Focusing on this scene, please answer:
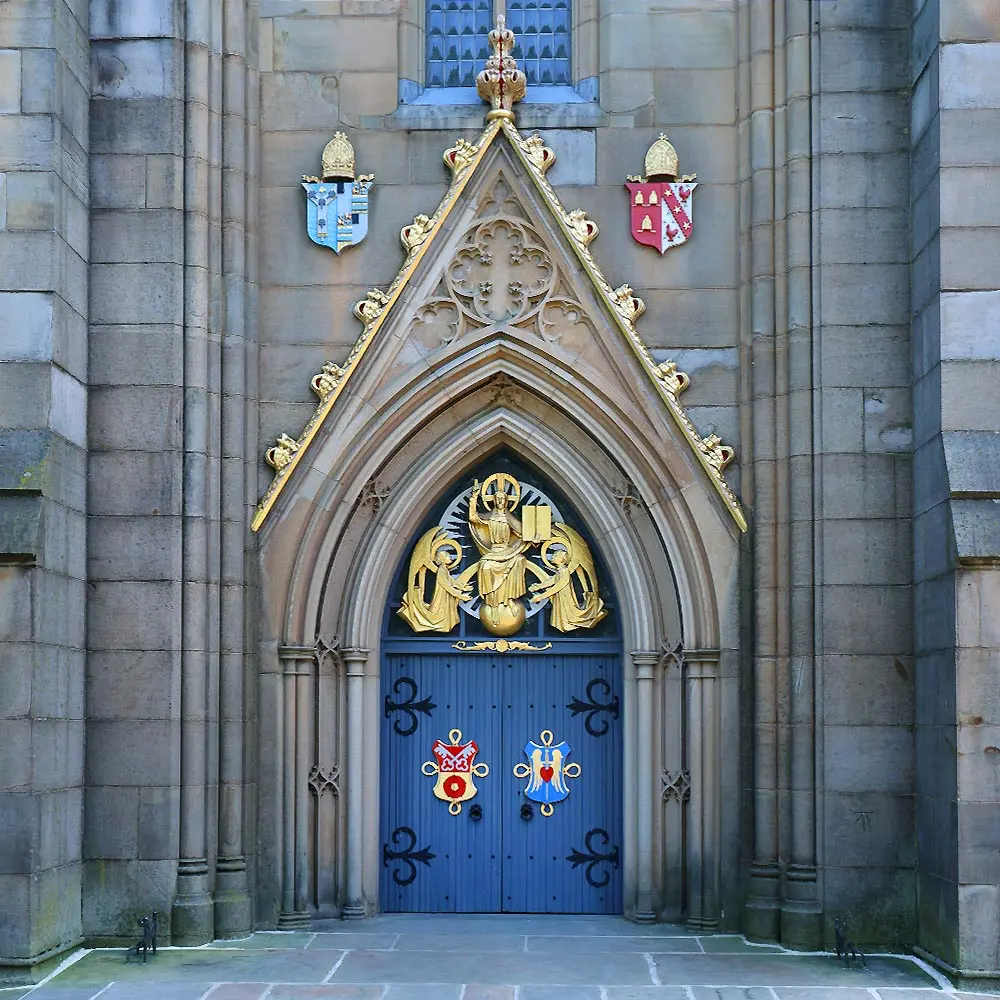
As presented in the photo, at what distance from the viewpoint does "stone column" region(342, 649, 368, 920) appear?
1165cm

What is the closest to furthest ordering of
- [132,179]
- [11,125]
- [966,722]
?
[966,722], [11,125], [132,179]

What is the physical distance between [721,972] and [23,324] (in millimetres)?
6036

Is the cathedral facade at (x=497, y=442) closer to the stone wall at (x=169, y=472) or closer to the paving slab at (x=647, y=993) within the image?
the stone wall at (x=169, y=472)

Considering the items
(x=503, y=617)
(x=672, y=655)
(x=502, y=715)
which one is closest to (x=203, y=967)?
(x=502, y=715)

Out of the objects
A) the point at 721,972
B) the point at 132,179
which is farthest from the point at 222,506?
the point at 721,972

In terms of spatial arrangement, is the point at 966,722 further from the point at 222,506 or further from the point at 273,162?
the point at 273,162

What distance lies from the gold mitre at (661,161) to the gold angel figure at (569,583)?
8.83ft

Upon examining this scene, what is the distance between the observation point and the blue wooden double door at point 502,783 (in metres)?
12.0

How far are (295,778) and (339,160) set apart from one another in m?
4.49

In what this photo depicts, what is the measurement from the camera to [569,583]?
39.7 ft

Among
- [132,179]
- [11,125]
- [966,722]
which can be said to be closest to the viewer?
[966,722]

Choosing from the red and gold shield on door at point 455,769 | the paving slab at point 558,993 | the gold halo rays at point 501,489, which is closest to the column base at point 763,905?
the paving slab at point 558,993

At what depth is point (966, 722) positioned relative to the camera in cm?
978

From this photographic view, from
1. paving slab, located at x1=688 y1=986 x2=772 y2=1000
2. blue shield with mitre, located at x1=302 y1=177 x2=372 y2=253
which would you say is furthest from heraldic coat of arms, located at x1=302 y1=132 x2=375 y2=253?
paving slab, located at x1=688 y1=986 x2=772 y2=1000
